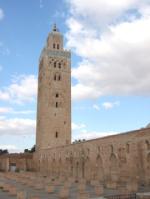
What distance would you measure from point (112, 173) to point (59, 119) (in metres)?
17.0

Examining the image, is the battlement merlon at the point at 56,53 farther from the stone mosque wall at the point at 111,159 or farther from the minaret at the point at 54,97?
the stone mosque wall at the point at 111,159

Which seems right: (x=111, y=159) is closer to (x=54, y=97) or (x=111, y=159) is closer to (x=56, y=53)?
(x=54, y=97)

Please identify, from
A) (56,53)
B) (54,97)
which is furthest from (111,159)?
(56,53)

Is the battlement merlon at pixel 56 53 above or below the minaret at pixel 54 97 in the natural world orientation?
above

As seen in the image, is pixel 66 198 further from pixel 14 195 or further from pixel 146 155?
pixel 146 155

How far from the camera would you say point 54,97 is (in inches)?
1428

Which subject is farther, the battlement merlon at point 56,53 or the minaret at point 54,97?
the battlement merlon at point 56,53

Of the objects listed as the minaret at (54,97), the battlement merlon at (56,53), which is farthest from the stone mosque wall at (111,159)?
the battlement merlon at (56,53)

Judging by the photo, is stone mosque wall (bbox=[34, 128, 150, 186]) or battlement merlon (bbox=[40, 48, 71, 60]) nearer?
stone mosque wall (bbox=[34, 128, 150, 186])

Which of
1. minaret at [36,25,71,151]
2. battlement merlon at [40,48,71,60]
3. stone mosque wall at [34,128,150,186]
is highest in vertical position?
battlement merlon at [40,48,71,60]

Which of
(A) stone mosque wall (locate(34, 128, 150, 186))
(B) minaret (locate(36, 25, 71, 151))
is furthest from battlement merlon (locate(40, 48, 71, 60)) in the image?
(A) stone mosque wall (locate(34, 128, 150, 186))

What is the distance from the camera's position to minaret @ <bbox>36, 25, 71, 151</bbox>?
34.9 meters

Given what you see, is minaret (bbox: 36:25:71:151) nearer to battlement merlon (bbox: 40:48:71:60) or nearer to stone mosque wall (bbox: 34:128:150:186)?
battlement merlon (bbox: 40:48:71:60)

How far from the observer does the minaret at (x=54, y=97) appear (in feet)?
115
